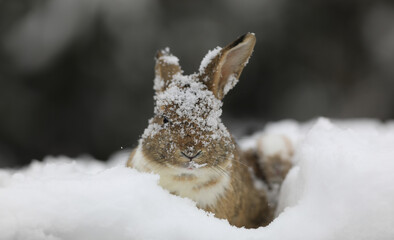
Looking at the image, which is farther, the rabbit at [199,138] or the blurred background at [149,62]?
the blurred background at [149,62]

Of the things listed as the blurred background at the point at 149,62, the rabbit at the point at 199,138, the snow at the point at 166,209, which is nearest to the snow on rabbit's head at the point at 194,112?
the rabbit at the point at 199,138

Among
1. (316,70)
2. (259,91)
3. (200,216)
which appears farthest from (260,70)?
(200,216)

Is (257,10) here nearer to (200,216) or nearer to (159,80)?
(159,80)

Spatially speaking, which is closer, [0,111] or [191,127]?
[191,127]

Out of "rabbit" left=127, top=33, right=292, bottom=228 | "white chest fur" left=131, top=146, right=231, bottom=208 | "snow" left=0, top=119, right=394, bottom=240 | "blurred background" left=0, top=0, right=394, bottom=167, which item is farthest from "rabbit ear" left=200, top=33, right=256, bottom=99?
"blurred background" left=0, top=0, right=394, bottom=167

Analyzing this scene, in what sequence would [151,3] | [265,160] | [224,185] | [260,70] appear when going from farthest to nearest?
[260,70], [151,3], [265,160], [224,185]

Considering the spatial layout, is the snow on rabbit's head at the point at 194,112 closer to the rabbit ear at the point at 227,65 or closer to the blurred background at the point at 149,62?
the rabbit ear at the point at 227,65

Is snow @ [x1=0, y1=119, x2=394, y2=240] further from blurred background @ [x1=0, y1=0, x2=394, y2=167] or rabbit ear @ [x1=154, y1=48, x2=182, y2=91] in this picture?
blurred background @ [x1=0, y1=0, x2=394, y2=167]
